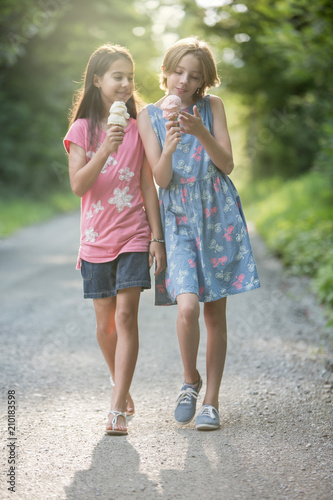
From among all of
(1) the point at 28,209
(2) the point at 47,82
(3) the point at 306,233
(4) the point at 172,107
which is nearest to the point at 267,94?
(2) the point at 47,82

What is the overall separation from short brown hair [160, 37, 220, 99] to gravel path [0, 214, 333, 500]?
1.87 m

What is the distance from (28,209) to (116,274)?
56.4 ft

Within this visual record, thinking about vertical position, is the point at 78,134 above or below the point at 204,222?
above

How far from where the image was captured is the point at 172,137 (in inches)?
131

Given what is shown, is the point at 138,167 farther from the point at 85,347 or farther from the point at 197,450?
the point at 85,347

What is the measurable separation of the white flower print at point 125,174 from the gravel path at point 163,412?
53.5 inches

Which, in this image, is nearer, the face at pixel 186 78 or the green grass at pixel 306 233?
the face at pixel 186 78

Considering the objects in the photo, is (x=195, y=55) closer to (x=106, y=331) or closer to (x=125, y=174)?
(x=125, y=174)

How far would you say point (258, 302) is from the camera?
7434mm

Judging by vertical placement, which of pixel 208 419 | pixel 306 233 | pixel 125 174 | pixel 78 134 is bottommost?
→ pixel 208 419

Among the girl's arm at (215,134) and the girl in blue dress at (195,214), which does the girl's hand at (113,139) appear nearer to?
the girl in blue dress at (195,214)

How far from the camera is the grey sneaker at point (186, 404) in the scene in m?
3.64

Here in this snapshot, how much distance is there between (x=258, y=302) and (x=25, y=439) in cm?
433

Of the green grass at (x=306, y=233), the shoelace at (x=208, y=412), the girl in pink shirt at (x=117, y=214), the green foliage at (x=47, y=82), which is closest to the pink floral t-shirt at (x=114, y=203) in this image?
the girl in pink shirt at (x=117, y=214)
